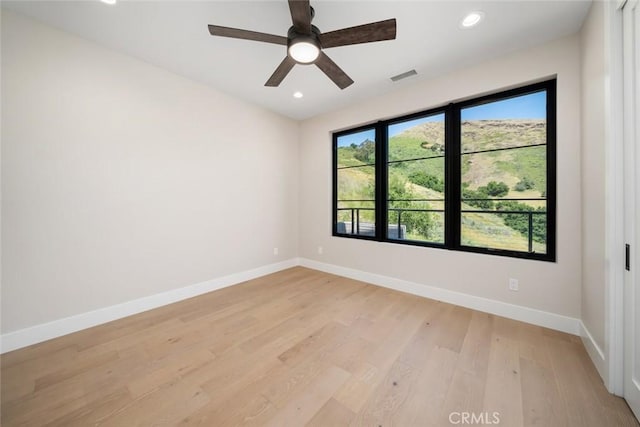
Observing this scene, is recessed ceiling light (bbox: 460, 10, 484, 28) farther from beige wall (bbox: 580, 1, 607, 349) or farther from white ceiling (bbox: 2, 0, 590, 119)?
beige wall (bbox: 580, 1, 607, 349)

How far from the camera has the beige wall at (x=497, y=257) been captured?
6.95 ft

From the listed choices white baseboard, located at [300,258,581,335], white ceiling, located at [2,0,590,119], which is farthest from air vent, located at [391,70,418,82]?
white baseboard, located at [300,258,581,335]

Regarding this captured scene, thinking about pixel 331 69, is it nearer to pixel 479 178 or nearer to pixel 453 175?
pixel 453 175

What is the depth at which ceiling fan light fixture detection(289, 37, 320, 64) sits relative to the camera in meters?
1.72

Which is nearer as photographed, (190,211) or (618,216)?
(618,216)

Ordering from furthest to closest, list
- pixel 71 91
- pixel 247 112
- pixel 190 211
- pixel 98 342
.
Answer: pixel 247 112 < pixel 190 211 < pixel 71 91 < pixel 98 342

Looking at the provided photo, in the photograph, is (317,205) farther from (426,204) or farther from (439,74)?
(439,74)

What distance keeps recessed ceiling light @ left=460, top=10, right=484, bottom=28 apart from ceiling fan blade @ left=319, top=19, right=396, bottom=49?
2.87ft

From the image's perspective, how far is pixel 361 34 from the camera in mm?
1694

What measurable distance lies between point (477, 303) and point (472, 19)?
286 cm

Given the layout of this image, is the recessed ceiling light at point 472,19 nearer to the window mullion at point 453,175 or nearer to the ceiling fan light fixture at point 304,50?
the window mullion at point 453,175

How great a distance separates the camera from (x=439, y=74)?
2803mm

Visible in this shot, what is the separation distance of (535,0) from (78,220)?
449cm

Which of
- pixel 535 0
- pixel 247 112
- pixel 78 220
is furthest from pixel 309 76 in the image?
pixel 78 220
